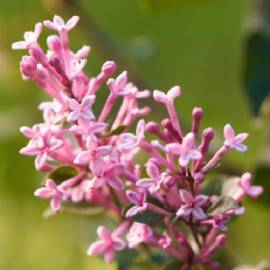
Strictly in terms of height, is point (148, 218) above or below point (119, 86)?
below

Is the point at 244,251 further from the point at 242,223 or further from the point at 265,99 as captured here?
the point at 265,99

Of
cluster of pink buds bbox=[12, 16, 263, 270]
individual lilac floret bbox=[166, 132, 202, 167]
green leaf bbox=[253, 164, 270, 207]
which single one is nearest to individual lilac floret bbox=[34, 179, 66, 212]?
cluster of pink buds bbox=[12, 16, 263, 270]

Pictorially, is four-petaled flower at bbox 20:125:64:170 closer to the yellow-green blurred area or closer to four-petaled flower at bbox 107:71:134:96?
four-petaled flower at bbox 107:71:134:96

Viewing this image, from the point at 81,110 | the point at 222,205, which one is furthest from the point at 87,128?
the point at 222,205

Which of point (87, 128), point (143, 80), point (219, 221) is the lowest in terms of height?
point (219, 221)

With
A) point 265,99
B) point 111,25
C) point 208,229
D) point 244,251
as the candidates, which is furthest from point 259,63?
point 111,25

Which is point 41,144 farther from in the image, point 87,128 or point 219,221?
point 219,221
